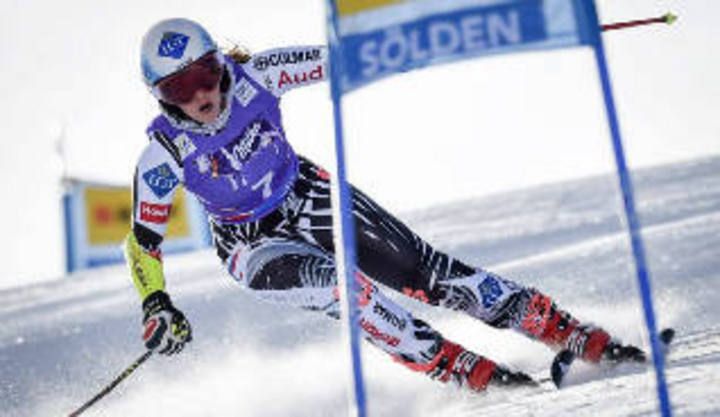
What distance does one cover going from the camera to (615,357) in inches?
162

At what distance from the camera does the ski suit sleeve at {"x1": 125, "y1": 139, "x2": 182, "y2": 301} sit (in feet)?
13.6

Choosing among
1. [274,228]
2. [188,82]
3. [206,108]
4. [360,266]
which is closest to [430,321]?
[360,266]

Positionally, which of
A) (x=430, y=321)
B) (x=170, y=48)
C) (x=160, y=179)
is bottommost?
(x=430, y=321)

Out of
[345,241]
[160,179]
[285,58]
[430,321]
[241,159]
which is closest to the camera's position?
[345,241]

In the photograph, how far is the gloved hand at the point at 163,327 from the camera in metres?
3.95

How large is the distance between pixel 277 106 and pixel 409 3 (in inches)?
81.0

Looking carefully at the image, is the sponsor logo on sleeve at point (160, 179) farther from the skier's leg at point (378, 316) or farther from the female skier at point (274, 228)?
the skier's leg at point (378, 316)

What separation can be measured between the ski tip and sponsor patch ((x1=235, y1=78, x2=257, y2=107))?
184cm

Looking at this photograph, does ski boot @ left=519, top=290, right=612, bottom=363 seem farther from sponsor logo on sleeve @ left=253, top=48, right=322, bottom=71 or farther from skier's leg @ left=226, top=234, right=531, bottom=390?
sponsor logo on sleeve @ left=253, top=48, right=322, bottom=71

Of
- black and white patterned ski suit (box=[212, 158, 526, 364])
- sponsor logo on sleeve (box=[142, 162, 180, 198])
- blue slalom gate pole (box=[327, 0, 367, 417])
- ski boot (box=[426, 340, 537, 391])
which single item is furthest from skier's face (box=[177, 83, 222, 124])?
blue slalom gate pole (box=[327, 0, 367, 417])

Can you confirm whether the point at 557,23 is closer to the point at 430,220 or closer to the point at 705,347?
the point at 705,347

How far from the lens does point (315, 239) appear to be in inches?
176

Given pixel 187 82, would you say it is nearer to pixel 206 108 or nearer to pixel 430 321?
pixel 206 108

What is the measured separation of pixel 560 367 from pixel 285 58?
2.00 m
